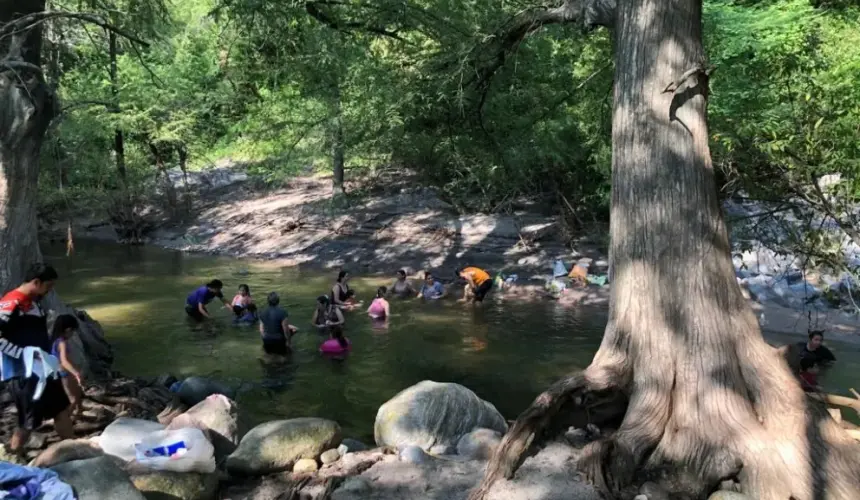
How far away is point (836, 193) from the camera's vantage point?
558 cm

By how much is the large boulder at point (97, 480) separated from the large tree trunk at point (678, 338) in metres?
2.51

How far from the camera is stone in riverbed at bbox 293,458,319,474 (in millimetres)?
5781

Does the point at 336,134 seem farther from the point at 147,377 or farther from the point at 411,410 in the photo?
the point at 411,410

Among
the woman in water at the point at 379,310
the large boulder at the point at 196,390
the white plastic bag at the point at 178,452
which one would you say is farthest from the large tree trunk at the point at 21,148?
the woman in water at the point at 379,310

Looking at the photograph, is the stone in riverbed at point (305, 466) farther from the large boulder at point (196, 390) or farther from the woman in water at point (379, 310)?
the woman in water at point (379, 310)

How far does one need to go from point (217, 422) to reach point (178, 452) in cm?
156

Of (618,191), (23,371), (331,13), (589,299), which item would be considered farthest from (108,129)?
(618,191)

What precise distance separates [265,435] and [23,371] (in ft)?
7.16

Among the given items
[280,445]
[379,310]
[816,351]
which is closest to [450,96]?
[379,310]

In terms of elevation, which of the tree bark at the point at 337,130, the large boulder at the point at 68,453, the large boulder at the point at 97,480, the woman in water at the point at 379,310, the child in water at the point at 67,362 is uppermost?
the tree bark at the point at 337,130

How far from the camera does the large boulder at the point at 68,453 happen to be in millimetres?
5438

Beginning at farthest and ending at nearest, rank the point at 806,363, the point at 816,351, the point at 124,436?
the point at 816,351 → the point at 806,363 → the point at 124,436

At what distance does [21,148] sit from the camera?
888 centimetres

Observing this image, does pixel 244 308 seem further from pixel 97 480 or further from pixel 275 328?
pixel 97 480
